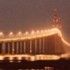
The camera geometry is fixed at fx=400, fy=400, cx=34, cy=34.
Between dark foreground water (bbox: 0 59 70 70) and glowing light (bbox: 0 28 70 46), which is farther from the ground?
glowing light (bbox: 0 28 70 46)

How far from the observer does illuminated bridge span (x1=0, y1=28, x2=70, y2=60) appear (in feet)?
31.3

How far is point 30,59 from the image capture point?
8.82 m

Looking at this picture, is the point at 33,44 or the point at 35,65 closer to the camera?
the point at 35,65

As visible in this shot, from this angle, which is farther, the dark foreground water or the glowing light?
the glowing light

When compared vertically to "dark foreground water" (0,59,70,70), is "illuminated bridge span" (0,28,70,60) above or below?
above

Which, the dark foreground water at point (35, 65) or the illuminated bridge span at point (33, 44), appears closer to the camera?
the dark foreground water at point (35, 65)

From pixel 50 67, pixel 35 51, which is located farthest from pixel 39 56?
pixel 50 67

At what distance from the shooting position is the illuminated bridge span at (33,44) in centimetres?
955

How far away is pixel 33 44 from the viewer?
32.7 ft

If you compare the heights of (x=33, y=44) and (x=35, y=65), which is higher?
(x=33, y=44)

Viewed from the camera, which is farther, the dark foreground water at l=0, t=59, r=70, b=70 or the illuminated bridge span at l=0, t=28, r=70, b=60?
the illuminated bridge span at l=0, t=28, r=70, b=60

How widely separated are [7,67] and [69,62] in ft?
4.35

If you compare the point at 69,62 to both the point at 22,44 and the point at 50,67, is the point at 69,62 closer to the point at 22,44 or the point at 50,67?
the point at 50,67

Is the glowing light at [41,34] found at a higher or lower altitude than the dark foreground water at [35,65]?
higher
